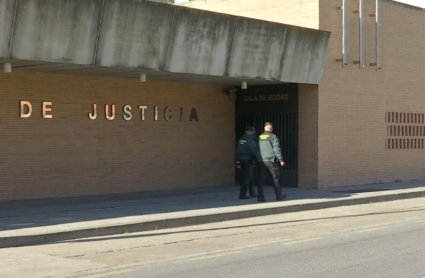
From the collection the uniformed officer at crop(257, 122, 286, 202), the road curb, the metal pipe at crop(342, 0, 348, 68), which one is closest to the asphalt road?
the road curb

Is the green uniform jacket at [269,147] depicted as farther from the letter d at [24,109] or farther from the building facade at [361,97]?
the letter d at [24,109]

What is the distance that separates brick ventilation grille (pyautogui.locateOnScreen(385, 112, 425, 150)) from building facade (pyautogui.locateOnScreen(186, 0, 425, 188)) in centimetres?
3

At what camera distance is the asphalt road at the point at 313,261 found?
9.85 m

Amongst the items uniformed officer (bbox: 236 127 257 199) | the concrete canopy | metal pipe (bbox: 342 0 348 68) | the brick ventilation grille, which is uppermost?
metal pipe (bbox: 342 0 348 68)

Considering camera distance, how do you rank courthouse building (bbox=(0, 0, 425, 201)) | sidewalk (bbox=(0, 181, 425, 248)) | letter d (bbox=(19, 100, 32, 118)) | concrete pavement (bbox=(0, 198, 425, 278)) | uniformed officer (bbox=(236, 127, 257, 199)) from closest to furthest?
1. concrete pavement (bbox=(0, 198, 425, 278))
2. sidewalk (bbox=(0, 181, 425, 248))
3. courthouse building (bbox=(0, 0, 425, 201))
4. letter d (bbox=(19, 100, 32, 118))
5. uniformed officer (bbox=(236, 127, 257, 199))

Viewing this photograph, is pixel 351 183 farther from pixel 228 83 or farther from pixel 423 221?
pixel 423 221

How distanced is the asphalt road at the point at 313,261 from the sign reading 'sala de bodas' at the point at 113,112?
8.15m

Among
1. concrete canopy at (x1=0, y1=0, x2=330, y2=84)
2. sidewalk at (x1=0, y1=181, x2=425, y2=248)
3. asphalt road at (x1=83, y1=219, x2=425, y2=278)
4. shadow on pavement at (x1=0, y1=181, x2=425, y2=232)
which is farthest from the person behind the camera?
concrete canopy at (x1=0, y1=0, x2=330, y2=84)

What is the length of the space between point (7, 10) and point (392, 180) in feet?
49.4

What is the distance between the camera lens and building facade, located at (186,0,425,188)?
2256cm

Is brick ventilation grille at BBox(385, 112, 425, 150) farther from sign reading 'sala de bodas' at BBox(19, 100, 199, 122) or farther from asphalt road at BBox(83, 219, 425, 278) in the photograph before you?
asphalt road at BBox(83, 219, 425, 278)

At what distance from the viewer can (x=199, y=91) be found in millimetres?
22797

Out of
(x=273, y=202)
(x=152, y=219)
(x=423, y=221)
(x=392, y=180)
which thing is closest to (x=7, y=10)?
(x=152, y=219)

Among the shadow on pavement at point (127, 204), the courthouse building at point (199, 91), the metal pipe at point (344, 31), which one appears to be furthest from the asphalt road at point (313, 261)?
the metal pipe at point (344, 31)
